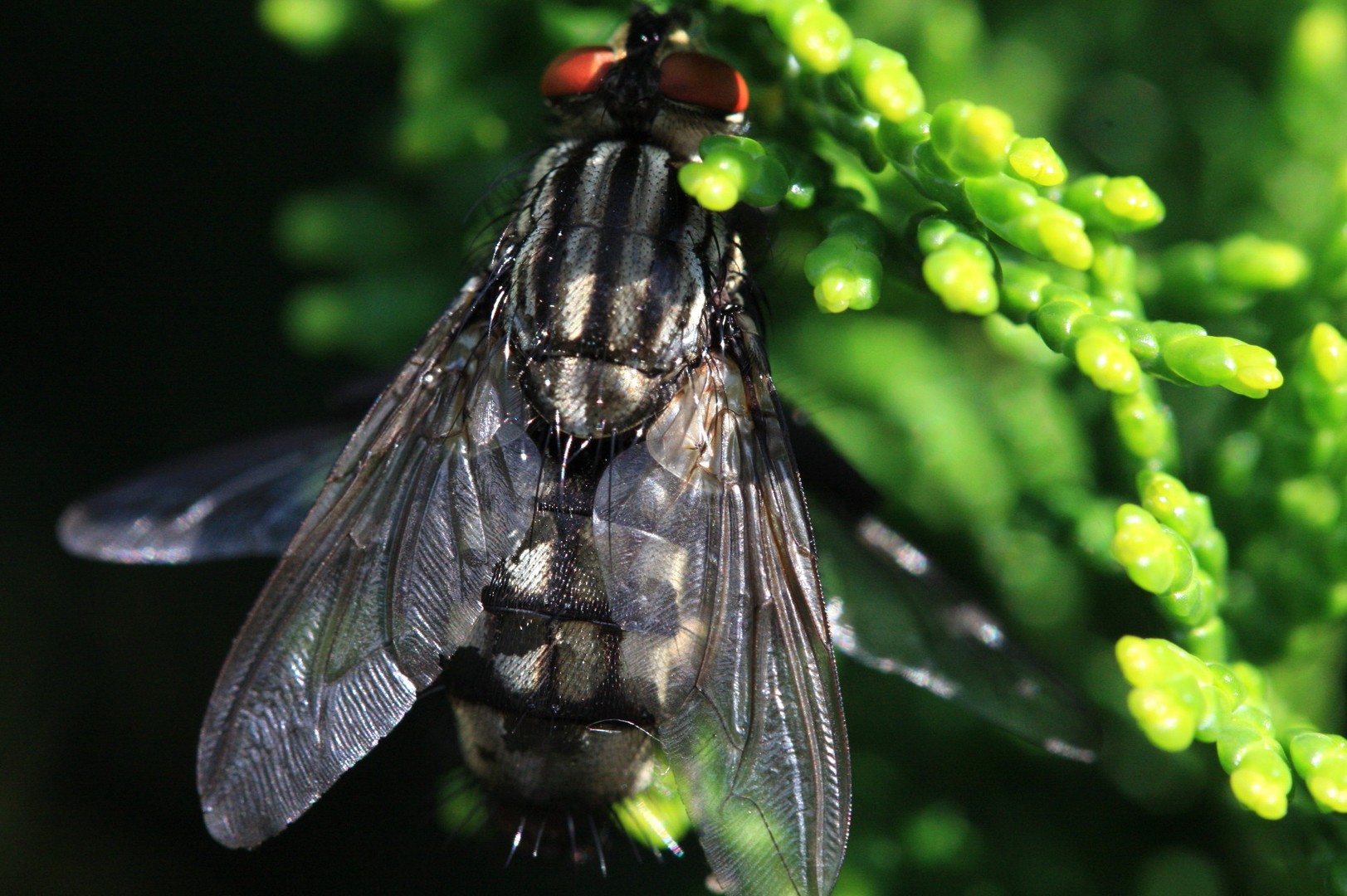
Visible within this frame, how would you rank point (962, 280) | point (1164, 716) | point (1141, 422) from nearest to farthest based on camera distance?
point (1164, 716) < point (962, 280) < point (1141, 422)

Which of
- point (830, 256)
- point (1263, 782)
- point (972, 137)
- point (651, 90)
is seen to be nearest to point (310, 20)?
point (651, 90)

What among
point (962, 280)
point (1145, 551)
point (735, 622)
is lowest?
point (735, 622)

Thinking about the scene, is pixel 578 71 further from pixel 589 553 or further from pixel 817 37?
pixel 589 553

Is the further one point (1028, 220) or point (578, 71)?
point (578, 71)

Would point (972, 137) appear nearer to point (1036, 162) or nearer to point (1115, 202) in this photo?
point (1036, 162)

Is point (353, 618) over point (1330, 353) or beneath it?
beneath

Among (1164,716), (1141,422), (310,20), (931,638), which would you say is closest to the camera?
(1164,716)
